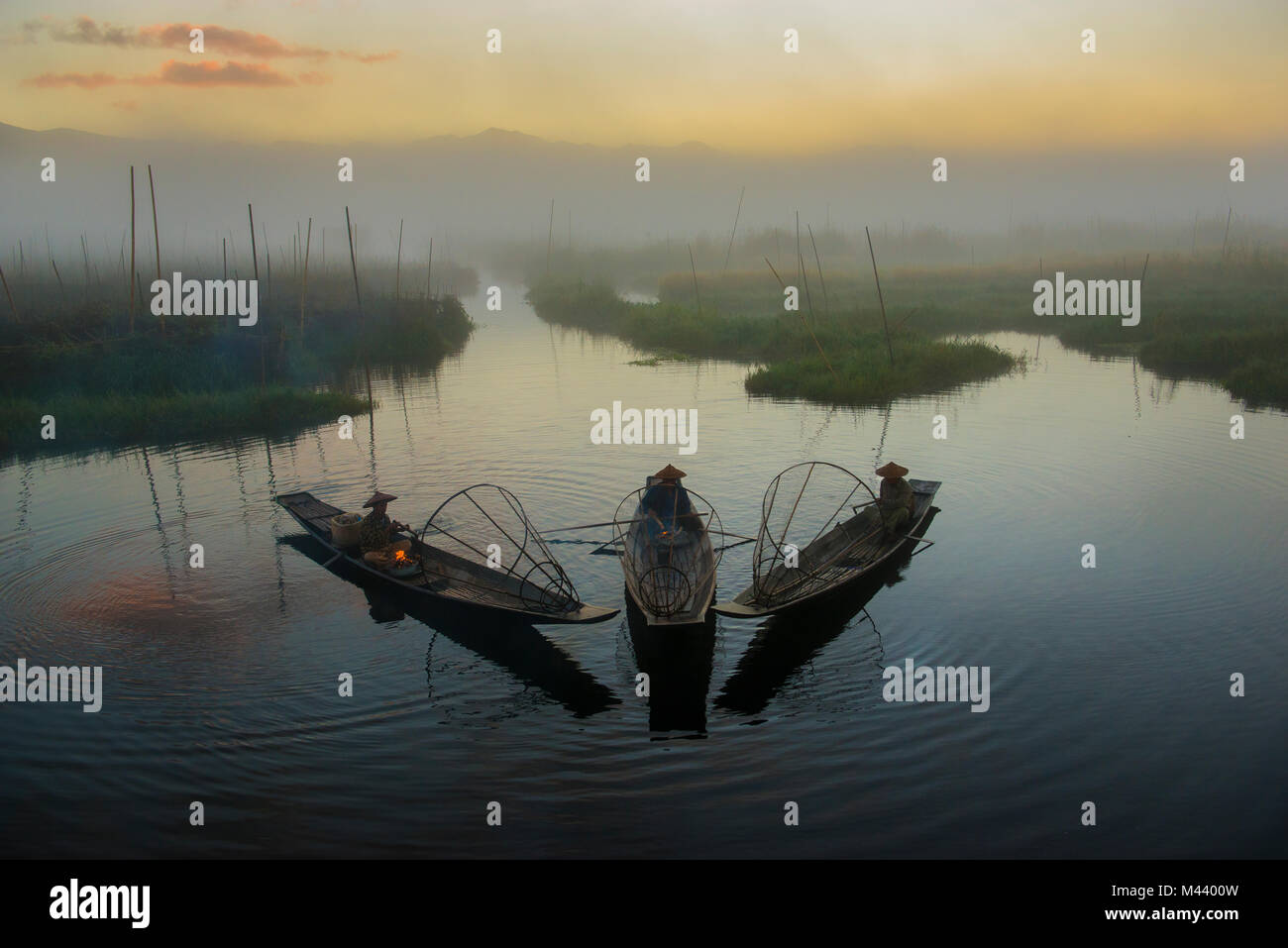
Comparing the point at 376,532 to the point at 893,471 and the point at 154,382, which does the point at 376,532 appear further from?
the point at 154,382

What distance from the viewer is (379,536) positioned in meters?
9.81

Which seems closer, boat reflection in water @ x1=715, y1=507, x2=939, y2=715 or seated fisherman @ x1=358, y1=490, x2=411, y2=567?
boat reflection in water @ x1=715, y1=507, x2=939, y2=715

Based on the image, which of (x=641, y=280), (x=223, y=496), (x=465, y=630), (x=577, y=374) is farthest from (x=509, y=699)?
(x=641, y=280)

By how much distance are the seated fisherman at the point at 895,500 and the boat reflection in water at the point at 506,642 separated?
4.04 m

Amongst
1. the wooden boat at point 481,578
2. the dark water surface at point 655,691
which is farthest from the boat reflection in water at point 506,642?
the wooden boat at point 481,578

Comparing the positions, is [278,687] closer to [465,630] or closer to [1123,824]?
[465,630]

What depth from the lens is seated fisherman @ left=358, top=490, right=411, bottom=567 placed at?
9.40 metres

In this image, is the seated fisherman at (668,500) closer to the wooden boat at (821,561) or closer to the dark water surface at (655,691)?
the wooden boat at (821,561)

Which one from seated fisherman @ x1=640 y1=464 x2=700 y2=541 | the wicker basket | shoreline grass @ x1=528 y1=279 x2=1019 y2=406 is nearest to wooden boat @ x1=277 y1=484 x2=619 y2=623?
the wicker basket

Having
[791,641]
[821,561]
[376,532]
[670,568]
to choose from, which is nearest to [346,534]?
[376,532]

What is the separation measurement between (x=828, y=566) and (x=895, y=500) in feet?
6.28

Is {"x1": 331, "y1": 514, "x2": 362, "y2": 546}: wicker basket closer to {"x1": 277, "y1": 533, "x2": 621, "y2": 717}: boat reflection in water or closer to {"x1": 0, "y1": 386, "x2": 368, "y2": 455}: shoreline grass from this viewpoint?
{"x1": 277, "y1": 533, "x2": 621, "y2": 717}: boat reflection in water

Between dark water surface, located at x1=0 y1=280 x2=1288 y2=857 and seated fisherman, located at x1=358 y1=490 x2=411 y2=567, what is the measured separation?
543 millimetres

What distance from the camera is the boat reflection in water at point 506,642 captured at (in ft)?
25.1
